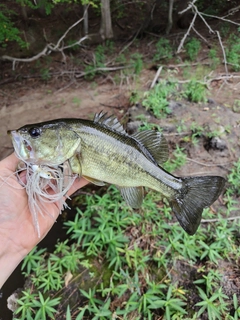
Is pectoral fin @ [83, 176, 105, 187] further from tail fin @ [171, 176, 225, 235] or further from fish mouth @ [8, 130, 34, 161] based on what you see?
tail fin @ [171, 176, 225, 235]

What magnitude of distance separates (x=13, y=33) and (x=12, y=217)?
514cm

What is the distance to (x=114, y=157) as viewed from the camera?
2.44 m

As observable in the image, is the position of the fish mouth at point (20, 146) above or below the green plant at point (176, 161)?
above

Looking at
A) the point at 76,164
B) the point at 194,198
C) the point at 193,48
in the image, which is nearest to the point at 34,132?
the point at 76,164

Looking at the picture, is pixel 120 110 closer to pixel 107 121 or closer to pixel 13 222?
pixel 107 121

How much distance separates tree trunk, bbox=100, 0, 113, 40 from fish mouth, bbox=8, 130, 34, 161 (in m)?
7.96

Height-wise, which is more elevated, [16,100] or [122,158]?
[122,158]

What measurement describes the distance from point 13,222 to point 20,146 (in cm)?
64

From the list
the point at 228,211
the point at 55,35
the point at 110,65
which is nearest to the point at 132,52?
the point at 110,65

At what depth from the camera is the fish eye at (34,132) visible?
2240mm

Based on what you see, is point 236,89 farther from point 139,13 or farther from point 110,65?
point 139,13

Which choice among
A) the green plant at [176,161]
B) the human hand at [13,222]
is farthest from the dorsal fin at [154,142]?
the green plant at [176,161]

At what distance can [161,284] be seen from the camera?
3254 millimetres

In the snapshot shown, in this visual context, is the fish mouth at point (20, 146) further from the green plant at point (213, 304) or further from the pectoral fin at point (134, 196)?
the green plant at point (213, 304)
